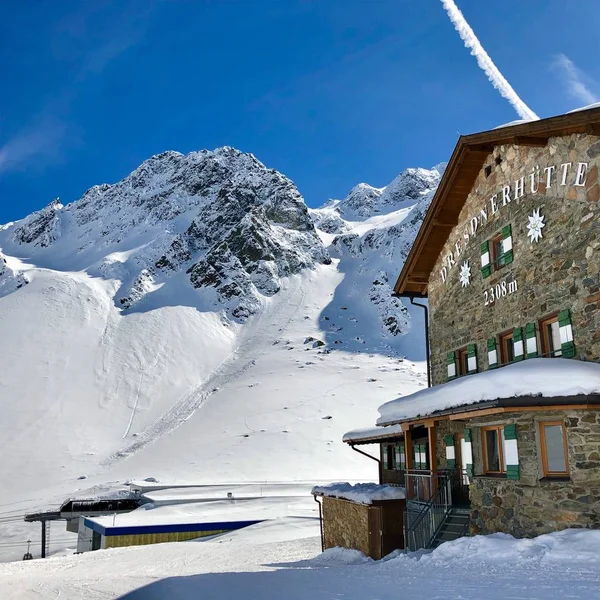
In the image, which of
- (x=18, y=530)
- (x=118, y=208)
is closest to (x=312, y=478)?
(x=18, y=530)

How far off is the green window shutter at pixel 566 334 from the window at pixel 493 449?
189 centimetres

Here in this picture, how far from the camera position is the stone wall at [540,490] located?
360 inches

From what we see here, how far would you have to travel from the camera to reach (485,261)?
47.5 feet

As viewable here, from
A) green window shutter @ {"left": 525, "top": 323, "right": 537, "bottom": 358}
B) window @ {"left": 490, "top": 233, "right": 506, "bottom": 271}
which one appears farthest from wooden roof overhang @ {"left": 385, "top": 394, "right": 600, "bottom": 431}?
window @ {"left": 490, "top": 233, "right": 506, "bottom": 271}

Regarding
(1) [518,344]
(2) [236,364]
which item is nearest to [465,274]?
(1) [518,344]

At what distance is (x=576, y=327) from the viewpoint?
1097 cm

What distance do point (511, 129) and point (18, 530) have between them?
37.9m


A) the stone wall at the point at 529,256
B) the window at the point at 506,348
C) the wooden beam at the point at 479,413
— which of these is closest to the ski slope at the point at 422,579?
the wooden beam at the point at 479,413

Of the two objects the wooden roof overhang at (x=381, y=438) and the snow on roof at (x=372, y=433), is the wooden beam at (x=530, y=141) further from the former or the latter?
the wooden roof overhang at (x=381, y=438)

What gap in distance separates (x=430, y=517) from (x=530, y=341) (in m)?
4.33

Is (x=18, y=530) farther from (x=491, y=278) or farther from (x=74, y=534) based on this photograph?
(x=491, y=278)

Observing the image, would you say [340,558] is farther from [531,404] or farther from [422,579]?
[531,404]

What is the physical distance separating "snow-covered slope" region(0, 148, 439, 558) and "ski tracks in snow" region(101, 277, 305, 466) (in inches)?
11.0

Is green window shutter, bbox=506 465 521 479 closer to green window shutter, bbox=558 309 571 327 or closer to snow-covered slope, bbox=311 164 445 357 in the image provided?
green window shutter, bbox=558 309 571 327
